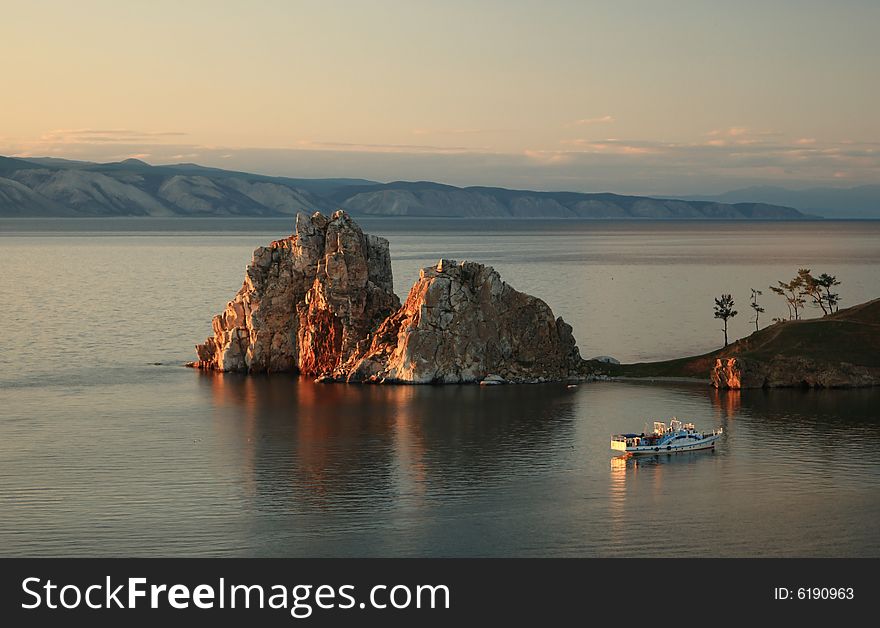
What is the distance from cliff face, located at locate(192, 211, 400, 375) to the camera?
139m

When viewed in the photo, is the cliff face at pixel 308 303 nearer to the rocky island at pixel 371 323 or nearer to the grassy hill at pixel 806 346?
the rocky island at pixel 371 323

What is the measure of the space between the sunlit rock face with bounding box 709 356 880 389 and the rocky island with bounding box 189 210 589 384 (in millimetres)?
16899

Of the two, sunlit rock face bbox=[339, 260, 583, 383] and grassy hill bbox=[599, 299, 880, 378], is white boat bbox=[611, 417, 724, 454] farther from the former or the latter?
grassy hill bbox=[599, 299, 880, 378]

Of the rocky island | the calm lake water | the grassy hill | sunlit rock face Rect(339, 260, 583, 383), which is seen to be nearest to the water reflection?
the calm lake water

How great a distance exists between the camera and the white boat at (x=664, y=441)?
99250 millimetres

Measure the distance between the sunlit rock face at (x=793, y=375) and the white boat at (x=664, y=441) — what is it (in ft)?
93.0

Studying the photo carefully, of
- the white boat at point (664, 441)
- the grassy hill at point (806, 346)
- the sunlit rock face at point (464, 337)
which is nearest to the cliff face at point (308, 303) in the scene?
the sunlit rock face at point (464, 337)

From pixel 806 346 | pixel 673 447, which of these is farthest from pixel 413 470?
pixel 806 346

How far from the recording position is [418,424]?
111875 mm

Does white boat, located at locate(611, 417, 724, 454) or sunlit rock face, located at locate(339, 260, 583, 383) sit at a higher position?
sunlit rock face, located at locate(339, 260, 583, 383)

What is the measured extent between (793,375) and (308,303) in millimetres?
53021

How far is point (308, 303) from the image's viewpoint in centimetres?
14062
